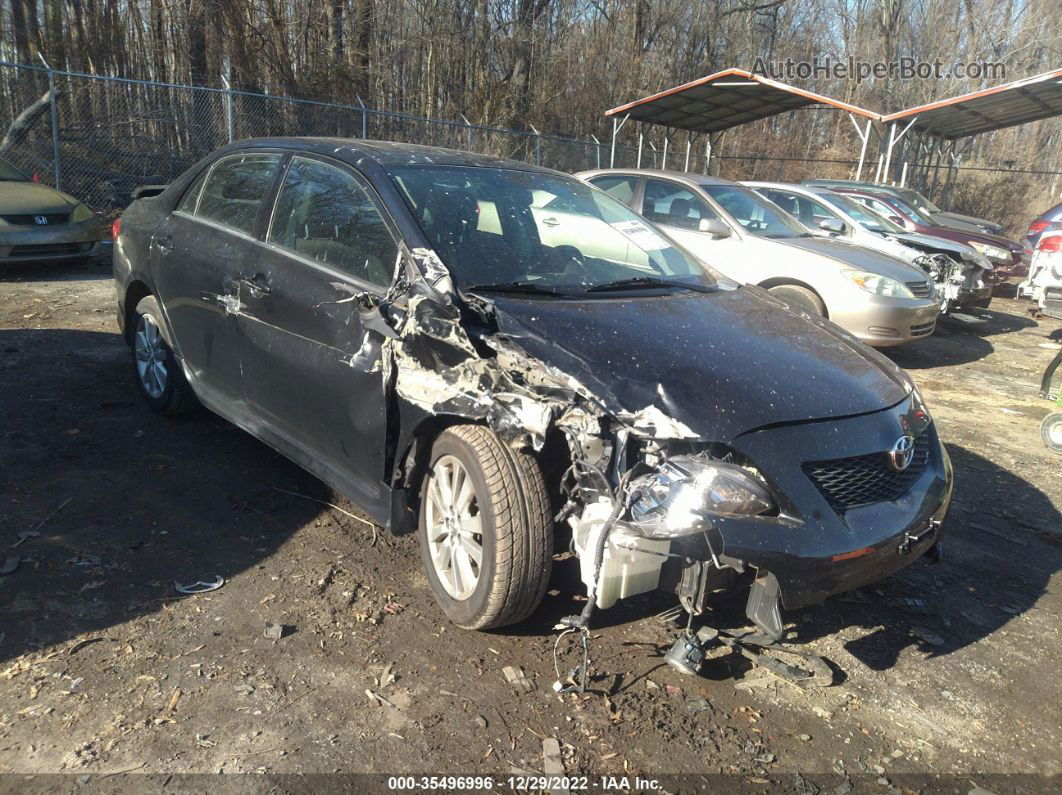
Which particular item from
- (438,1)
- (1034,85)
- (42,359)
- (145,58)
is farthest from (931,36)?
(42,359)

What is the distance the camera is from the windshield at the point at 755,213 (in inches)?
323

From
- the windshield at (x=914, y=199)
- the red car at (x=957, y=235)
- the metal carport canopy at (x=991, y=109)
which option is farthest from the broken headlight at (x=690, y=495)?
the metal carport canopy at (x=991, y=109)

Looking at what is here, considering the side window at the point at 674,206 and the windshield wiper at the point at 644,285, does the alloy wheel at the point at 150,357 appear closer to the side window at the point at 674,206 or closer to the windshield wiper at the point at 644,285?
the windshield wiper at the point at 644,285

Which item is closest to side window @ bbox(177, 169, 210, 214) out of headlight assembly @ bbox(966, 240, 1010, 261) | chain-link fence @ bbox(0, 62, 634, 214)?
chain-link fence @ bbox(0, 62, 634, 214)

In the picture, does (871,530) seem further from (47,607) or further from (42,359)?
(42,359)

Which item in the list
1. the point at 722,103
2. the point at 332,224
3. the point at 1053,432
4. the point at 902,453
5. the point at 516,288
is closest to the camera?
the point at 902,453

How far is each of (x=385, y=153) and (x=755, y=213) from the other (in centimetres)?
558

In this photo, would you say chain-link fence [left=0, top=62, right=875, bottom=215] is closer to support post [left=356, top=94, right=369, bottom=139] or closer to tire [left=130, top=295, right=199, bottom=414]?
support post [left=356, top=94, right=369, bottom=139]

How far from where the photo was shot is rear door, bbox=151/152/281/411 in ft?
13.1

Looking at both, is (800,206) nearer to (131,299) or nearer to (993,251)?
(993,251)

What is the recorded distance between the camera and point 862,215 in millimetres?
11188

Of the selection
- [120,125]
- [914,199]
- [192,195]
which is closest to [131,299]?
[192,195]

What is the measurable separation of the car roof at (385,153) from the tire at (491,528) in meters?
1.47

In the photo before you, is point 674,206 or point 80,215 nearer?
point 674,206
